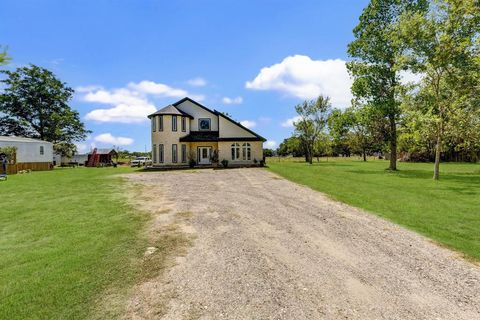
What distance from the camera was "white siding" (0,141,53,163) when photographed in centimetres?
3698

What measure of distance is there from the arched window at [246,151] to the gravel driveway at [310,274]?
89.9 ft

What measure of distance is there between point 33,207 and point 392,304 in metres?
13.6

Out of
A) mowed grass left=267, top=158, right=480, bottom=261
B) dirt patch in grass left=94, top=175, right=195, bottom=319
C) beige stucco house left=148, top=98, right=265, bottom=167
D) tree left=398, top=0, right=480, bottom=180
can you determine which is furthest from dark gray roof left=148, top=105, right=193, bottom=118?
dirt patch in grass left=94, top=175, right=195, bottom=319

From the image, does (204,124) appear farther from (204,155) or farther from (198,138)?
(204,155)

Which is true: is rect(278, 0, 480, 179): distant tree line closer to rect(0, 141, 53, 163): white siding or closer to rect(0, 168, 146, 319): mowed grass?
rect(0, 168, 146, 319): mowed grass

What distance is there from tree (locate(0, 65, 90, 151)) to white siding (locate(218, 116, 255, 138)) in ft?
105

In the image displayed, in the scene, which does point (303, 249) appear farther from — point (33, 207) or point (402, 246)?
point (33, 207)

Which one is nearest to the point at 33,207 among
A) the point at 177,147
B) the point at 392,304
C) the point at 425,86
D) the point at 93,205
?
the point at 93,205

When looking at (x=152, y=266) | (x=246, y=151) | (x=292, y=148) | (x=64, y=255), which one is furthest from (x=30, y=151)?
(x=292, y=148)

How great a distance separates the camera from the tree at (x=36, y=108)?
161 feet

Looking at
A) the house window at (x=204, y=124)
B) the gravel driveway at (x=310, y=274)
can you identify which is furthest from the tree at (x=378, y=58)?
the gravel driveway at (x=310, y=274)

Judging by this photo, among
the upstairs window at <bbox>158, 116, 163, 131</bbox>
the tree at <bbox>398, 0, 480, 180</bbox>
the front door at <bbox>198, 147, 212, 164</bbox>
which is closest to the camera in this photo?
the tree at <bbox>398, 0, 480, 180</bbox>

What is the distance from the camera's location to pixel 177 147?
36562 millimetres

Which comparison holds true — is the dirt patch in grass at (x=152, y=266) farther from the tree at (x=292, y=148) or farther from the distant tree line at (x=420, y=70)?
the tree at (x=292, y=148)
